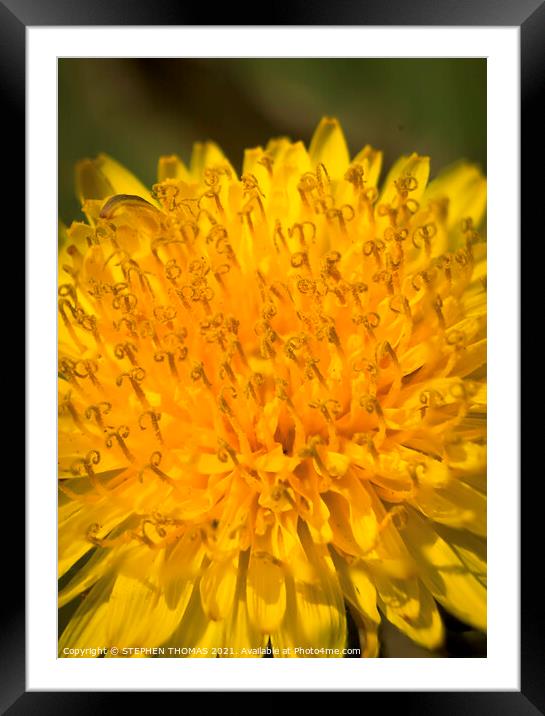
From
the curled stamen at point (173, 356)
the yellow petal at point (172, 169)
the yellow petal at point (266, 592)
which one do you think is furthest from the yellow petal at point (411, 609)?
the yellow petal at point (172, 169)

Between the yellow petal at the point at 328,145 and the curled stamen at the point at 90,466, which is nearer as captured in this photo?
the curled stamen at the point at 90,466

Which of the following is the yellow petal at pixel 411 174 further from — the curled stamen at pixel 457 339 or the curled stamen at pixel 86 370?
the curled stamen at pixel 86 370

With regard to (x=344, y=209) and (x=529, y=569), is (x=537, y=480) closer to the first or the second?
(x=529, y=569)

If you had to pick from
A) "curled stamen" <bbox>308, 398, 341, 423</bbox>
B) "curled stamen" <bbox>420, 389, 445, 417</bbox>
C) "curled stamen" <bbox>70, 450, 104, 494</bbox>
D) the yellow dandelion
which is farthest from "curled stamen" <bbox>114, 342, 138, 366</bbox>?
"curled stamen" <bbox>420, 389, 445, 417</bbox>

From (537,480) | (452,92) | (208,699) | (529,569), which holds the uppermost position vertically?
(452,92)

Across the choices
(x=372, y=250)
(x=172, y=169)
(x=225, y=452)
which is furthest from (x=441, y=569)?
(x=172, y=169)

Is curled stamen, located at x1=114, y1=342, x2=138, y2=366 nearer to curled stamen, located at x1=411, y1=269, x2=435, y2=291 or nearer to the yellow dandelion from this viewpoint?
the yellow dandelion

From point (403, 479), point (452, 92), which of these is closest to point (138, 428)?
point (403, 479)
